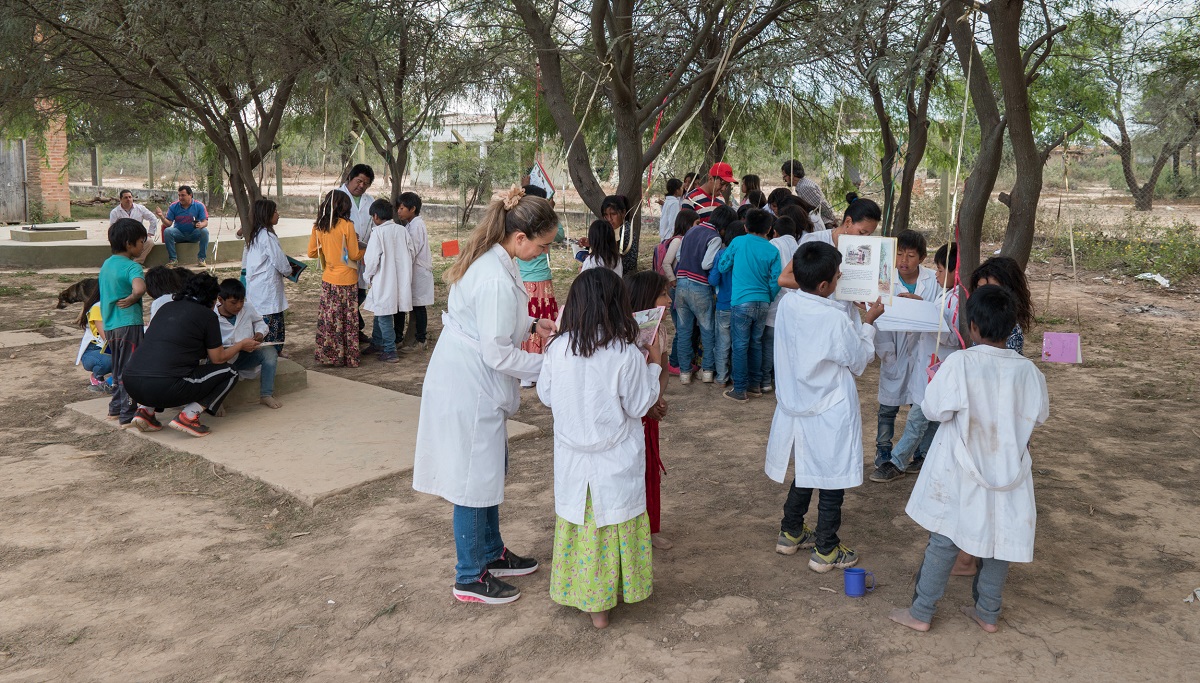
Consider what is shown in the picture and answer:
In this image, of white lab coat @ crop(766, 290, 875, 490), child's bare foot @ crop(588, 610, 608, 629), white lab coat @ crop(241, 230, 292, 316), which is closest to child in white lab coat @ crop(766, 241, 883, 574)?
white lab coat @ crop(766, 290, 875, 490)

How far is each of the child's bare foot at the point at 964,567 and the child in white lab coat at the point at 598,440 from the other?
1.49m

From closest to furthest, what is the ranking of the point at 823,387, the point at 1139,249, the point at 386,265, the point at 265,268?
the point at 823,387 → the point at 265,268 → the point at 386,265 → the point at 1139,249

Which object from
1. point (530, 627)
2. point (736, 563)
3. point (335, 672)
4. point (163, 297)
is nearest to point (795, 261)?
point (736, 563)

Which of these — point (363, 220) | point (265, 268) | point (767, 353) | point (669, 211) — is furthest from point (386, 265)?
point (669, 211)

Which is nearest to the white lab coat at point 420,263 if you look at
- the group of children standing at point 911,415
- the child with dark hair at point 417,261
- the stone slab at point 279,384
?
the child with dark hair at point 417,261

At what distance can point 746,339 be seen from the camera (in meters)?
6.91

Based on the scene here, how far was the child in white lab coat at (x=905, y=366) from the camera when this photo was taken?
503cm

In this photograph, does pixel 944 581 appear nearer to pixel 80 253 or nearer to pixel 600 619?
pixel 600 619

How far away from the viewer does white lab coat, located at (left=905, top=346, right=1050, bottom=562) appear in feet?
10.8

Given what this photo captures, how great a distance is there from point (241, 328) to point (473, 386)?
338 centimetres

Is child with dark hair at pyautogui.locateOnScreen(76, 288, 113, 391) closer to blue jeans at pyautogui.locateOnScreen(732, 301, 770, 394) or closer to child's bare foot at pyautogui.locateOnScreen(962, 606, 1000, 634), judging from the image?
blue jeans at pyautogui.locateOnScreen(732, 301, 770, 394)

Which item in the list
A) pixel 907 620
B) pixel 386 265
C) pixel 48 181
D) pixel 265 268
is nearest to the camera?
pixel 907 620

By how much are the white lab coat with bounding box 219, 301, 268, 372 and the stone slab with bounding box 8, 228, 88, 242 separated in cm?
1348

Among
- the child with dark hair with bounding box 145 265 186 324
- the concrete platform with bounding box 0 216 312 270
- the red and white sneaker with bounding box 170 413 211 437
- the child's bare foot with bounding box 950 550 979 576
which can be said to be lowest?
the child's bare foot with bounding box 950 550 979 576
